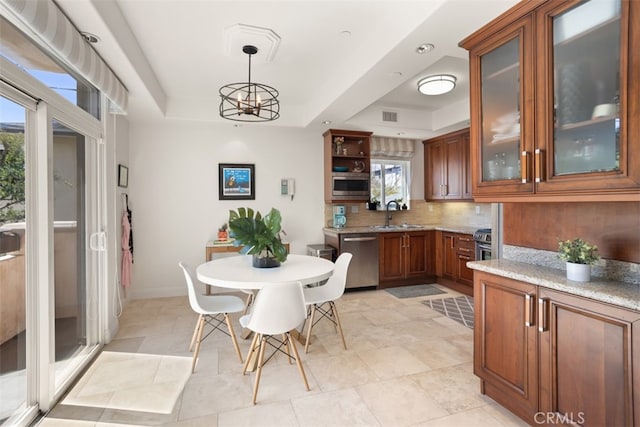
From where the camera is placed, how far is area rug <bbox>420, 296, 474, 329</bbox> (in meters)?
3.55

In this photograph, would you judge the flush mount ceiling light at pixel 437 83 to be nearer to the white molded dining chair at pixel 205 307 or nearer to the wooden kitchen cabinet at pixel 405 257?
the wooden kitchen cabinet at pixel 405 257

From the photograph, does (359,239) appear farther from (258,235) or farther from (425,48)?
(425,48)

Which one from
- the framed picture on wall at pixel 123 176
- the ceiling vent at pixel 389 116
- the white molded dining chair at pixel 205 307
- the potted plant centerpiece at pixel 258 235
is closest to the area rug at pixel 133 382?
the white molded dining chair at pixel 205 307

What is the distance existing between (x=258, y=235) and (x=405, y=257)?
3.05 metres

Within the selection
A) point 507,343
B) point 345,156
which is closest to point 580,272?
point 507,343

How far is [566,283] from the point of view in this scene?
1.59m

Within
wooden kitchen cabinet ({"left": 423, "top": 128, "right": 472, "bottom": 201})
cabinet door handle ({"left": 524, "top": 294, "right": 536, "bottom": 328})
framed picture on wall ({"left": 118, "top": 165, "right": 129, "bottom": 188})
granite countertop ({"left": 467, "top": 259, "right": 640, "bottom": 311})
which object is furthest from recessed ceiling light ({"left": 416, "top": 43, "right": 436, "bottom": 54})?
framed picture on wall ({"left": 118, "top": 165, "right": 129, "bottom": 188})

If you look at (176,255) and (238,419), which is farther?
(176,255)

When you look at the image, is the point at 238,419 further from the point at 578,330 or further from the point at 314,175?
the point at 314,175

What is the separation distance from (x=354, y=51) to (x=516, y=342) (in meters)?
2.66

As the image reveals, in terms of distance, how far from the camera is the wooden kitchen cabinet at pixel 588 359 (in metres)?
1.32

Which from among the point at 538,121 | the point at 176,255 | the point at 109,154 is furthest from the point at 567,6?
the point at 176,255

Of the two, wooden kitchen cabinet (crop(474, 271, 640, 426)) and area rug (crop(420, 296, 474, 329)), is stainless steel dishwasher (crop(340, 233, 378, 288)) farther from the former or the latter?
wooden kitchen cabinet (crop(474, 271, 640, 426))

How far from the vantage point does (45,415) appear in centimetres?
196
